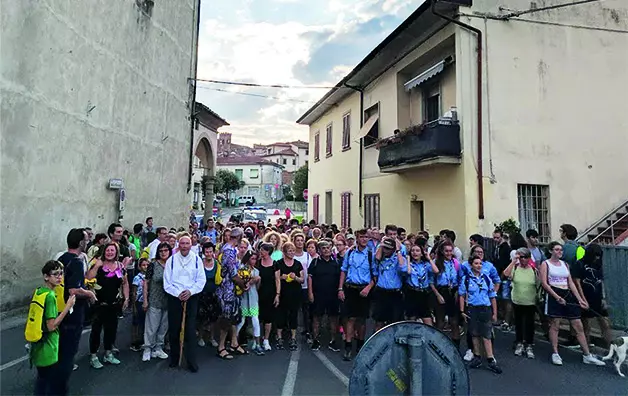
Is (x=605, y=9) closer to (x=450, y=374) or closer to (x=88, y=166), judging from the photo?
(x=450, y=374)

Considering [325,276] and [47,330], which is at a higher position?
[325,276]

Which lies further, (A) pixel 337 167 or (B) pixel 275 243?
(A) pixel 337 167

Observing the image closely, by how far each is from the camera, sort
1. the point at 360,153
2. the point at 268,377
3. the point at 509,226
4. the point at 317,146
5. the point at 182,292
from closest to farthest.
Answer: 1. the point at 268,377
2. the point at 182,292
3. the point at 509,226
4. the point at 360,153
5. the point at 317,146

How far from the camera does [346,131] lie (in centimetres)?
1944

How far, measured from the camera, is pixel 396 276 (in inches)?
241

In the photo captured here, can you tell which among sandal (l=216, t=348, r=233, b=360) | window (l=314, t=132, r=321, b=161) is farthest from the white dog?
window (l=314, t=132, r=321, b=161)

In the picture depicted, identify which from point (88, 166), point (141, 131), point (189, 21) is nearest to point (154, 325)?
point (88, 166)

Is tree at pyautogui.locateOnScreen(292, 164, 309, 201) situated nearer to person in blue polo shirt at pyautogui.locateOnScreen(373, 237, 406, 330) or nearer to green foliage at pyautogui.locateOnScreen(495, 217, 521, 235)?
green foliage at pyautogui.locateOnScreen(495, 217, 521, 235)

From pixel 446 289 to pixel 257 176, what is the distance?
7772 centimetres

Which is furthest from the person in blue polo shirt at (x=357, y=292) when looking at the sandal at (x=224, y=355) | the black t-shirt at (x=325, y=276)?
the sandal at (x=224, y=355)

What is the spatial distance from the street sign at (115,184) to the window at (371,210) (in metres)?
9.42

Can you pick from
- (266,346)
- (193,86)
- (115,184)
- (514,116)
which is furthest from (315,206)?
(266,346)

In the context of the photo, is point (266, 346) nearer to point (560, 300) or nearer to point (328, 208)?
point (560, 300)

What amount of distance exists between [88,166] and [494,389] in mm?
10119
